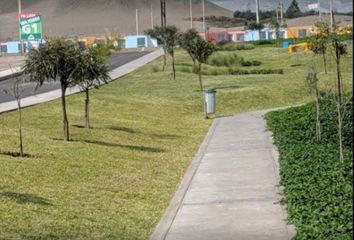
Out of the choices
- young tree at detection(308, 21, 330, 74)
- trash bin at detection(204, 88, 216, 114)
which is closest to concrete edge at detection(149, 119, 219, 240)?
trash bin at detection(204, 88, 216, 114)

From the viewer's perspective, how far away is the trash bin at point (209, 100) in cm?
2792

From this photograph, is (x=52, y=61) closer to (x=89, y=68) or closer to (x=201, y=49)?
(x=89, y=68)

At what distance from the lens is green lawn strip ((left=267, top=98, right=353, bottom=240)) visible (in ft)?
31.8

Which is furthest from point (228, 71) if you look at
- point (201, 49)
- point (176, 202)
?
point (176, 202)

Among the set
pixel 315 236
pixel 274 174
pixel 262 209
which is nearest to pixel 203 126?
pixel 274 174

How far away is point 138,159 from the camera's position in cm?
1712

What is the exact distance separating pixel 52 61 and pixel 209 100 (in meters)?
10.7

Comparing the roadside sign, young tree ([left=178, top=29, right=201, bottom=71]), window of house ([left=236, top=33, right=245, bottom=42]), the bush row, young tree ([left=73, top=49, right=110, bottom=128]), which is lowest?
the bush row

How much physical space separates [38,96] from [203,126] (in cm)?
873

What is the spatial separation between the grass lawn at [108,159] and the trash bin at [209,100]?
13.4 inches

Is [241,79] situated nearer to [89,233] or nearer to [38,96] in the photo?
[38,96]

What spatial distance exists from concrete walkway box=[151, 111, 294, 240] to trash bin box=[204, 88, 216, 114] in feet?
26.6

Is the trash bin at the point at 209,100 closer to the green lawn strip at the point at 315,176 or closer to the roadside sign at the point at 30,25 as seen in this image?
the green lawn strip at the point at 315,176

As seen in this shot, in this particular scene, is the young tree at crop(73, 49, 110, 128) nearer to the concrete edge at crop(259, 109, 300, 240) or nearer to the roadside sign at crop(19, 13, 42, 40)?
the concrete edge at crop(259, 109, 300, 240)
